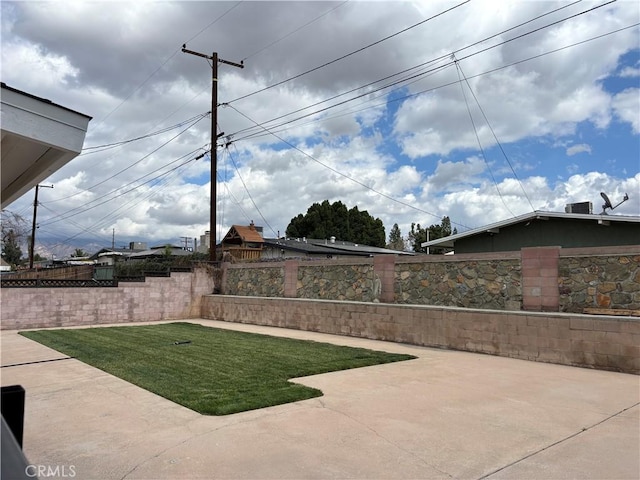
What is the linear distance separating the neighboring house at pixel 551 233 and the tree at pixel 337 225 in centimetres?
3585

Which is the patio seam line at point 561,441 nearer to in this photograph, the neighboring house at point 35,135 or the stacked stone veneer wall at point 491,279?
the stacked stone veneer wall at point 491,279

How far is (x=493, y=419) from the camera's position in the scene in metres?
4.96

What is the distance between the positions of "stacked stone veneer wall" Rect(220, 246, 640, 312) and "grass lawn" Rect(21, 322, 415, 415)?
2687 mm

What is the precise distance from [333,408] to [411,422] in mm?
948

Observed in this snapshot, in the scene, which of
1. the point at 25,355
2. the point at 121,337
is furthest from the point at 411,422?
the point at 121,337

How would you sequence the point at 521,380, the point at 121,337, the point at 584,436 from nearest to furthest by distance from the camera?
the point at 584,436 → the point at 521,380 → the point at 121,337

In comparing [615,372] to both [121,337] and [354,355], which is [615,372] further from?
[121,337]

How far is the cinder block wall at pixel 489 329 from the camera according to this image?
7.51 meters

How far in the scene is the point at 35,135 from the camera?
290 centimetres

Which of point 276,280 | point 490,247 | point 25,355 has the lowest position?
point 25,355

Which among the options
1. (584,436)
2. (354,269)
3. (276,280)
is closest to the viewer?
(584,436)

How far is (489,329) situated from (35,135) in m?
8.64

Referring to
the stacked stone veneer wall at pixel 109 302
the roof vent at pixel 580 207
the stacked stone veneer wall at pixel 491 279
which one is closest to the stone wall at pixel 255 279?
the stacked stone veneer wall at pixel 491 279

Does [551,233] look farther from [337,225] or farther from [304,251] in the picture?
[337,225]
